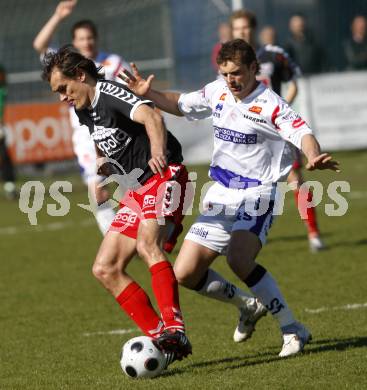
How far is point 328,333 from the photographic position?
710 centimetres

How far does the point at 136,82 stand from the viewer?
23.3 ft

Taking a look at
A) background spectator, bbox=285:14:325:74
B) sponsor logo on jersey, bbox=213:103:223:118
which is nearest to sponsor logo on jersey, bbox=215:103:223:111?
sponsor logo on jersey, bbox=213:103:223:118

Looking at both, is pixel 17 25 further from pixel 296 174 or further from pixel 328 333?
pixel 328 333

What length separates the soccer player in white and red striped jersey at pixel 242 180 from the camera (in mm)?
6605

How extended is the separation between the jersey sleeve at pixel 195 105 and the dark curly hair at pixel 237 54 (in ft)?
1.61

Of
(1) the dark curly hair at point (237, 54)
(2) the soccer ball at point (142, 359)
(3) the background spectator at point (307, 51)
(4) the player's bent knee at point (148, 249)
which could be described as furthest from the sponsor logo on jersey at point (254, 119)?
(3) the background spectator at point (307, 51)

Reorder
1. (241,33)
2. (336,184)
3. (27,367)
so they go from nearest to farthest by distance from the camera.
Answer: (27,367)
(241,33)
(336,184)

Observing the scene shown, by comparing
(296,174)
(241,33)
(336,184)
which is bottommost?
(336,184)

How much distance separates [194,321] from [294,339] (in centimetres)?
149

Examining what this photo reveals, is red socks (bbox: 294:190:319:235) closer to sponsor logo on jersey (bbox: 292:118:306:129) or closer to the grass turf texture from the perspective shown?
the grass turf texture

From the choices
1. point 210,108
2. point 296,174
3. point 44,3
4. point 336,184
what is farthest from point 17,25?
point 210,108

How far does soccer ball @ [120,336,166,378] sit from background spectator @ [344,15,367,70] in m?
16.2

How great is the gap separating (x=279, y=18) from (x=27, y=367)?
58.3ft

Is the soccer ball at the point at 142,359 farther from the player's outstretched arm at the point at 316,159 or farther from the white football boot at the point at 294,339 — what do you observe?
the player's outstretched arm at the point at 316,159
